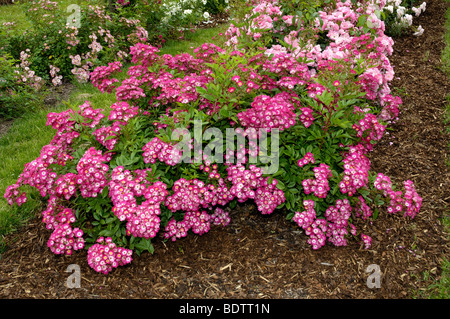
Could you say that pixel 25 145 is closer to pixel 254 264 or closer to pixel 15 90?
pixel 15 90

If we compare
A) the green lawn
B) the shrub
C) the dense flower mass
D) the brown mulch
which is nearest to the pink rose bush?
the dense flower mass

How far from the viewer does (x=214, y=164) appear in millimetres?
3016

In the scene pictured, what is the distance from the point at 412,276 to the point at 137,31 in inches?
220

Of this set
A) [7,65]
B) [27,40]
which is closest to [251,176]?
[7,65]

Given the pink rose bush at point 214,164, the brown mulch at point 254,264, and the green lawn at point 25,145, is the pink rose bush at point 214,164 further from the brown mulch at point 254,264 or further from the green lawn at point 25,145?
the green lawn at point 25,145

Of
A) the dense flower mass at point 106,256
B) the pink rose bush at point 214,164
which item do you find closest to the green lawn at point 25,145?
the pink rose bush at point 214,164

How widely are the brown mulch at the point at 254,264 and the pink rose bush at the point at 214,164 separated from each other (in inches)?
5.6

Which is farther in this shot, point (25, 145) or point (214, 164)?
point (25, 145)

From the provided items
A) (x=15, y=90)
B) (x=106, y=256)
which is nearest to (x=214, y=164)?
(x=106, y=256)

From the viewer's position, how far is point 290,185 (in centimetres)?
302

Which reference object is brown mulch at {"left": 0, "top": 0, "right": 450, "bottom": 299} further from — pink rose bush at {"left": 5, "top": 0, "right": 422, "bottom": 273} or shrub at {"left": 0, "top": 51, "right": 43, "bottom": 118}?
shrub at {"left": 0, "top": 51, "right": 43, "bottom": 118}

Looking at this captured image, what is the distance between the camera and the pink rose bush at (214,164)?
2805mm

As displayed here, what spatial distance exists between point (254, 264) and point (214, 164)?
85cm
